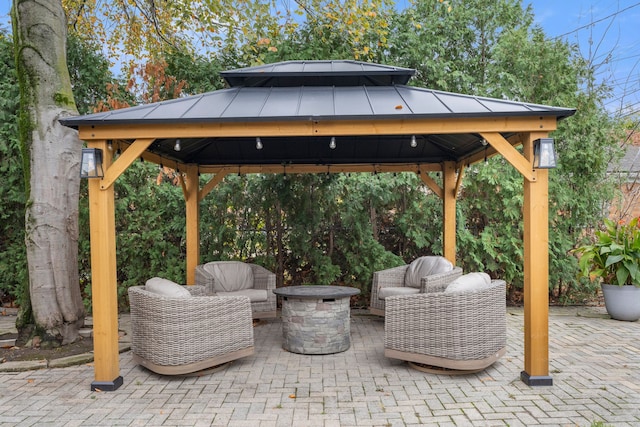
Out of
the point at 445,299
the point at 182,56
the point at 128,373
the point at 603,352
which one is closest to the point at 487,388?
the point at 445,299

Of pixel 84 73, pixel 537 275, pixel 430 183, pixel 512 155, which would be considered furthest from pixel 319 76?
pixel 84 73

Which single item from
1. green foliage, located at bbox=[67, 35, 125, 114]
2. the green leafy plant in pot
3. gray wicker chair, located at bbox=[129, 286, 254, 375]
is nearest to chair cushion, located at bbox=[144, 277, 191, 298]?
gray wicker chair, located at bbox=[129, 286, 254, 375]

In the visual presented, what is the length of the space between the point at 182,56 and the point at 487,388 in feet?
26.0

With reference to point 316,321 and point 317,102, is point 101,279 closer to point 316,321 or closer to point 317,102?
point 316,321

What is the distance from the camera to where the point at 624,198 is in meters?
7.90

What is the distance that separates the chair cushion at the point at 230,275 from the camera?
6129 millimetres

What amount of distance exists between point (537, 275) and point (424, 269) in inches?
91.4

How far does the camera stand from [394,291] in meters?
5.89

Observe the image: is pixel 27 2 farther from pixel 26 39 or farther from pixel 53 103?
pixel 53 103

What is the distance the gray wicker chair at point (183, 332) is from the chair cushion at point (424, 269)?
9.10 ft

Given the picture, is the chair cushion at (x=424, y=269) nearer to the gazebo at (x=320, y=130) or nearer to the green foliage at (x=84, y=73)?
the gazebo at (x=320, y=130)

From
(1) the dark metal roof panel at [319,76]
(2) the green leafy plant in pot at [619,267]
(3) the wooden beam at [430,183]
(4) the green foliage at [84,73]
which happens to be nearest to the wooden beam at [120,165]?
(1) the dark metal roof panel at [319,76]

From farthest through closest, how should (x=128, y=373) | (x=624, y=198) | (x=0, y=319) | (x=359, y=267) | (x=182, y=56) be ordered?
(x=182, y=56) < (x=624, y=198) < (x=359, y=267) < (x=0, y=319) < (x=128, y=373)

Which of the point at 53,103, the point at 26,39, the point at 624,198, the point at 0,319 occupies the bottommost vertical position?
the point at 0,319
